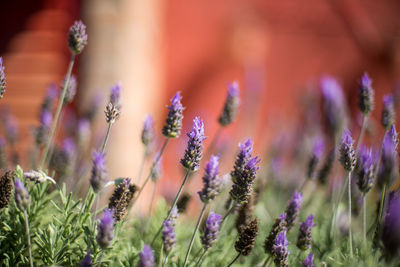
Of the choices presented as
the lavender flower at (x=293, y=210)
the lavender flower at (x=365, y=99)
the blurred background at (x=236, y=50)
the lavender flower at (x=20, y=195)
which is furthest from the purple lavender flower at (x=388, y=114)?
the blurred background at (x=236, y=50)

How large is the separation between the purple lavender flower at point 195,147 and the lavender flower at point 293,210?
1.03ft

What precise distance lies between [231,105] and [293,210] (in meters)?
0.48

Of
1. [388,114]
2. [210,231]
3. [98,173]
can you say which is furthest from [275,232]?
[388,114]

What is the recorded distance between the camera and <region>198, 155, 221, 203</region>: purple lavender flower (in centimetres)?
103

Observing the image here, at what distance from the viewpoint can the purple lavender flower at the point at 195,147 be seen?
42.4 inches

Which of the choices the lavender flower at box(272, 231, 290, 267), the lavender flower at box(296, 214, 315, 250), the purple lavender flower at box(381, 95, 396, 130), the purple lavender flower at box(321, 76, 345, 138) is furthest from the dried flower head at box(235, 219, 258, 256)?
the purple lavender flower at box(321, 76, 345, 138)

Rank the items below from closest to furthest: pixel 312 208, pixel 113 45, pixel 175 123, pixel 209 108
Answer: pixel 175 123
pixel 312 208
pixel 113 45
pixel 209 108

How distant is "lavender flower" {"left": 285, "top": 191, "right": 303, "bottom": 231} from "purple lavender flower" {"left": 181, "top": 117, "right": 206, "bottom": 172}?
313 millimetres

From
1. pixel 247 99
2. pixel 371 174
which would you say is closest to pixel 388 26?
pixel 247 99

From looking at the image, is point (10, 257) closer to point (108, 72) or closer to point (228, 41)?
point (108, 72)

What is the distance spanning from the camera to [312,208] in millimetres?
1944

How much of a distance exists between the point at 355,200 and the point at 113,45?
2383 millimetres

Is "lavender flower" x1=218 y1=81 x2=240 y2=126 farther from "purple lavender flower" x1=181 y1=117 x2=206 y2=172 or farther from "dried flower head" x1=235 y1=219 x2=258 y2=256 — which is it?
"dried flower head" x1=235 y1=219 x2=258 y2=256

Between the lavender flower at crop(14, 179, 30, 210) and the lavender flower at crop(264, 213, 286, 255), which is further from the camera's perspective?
the lavender flower at crop(264, 213, 286, 255)
